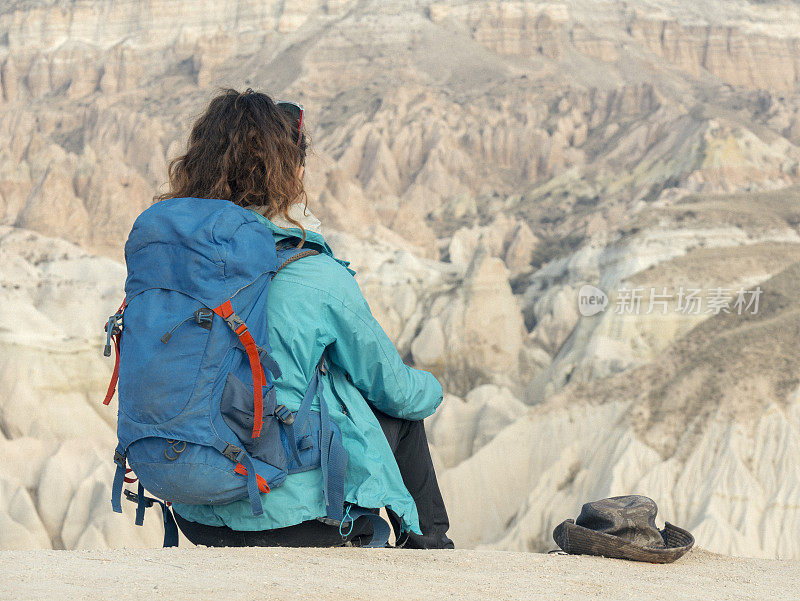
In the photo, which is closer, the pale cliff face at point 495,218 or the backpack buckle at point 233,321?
the backpack buckle at point 233,321

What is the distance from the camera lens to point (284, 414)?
5.65 feet

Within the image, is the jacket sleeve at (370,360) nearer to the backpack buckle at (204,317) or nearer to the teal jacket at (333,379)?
the teal jacket at (333,379)

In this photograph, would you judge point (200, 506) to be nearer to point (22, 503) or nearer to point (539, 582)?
point (539, 582)

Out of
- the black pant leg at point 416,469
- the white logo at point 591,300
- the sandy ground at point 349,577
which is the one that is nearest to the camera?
the sandy ground at point 349,577

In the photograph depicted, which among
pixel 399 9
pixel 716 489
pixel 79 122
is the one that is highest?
pixel 399 9

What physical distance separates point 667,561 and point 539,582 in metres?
0.59

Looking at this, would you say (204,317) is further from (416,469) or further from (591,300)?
(591,300)

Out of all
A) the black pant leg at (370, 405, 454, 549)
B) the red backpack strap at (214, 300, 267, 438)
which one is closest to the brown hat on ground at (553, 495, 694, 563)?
the black pant leg at (370, 405, 454, 549)

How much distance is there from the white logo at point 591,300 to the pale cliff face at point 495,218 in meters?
0.28

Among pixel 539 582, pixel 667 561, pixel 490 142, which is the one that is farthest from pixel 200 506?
pixel 490 142

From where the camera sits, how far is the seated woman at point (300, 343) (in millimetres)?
1767

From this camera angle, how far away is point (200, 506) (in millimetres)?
1821

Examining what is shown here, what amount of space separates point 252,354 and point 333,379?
0.27 m

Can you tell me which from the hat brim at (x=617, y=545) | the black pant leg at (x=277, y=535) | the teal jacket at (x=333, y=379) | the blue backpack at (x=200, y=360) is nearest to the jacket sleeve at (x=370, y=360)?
the teal jacket at (x=333, y=379)
